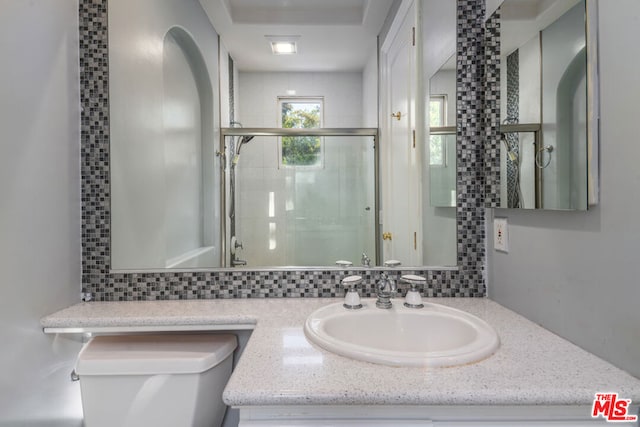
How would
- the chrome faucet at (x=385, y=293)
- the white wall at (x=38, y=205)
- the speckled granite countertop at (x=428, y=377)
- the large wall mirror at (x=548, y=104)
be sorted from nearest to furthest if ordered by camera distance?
the speckled granite countertop at (x=428, y=377), the large wall mirror at (x=548, y=104), the white wall at (x=38, y=205), the chrome faucet at (x=385, y=293)

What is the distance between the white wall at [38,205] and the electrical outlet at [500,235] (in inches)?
60.4

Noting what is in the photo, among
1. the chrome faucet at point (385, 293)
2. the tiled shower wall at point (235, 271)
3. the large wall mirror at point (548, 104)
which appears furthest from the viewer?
the tiled shower wall at point (235, 271)

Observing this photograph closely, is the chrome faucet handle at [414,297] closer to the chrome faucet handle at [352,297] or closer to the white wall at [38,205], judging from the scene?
the chrome faucet handle at [352,297]

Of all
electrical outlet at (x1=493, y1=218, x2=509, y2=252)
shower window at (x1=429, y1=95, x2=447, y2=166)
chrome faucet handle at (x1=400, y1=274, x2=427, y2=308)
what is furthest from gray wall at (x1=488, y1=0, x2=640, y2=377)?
shower window at (x1=429, y1=95, x2=447, y2=166)

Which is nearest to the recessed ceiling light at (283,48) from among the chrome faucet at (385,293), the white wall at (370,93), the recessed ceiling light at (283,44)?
the recessed ceiling light at (283,44)

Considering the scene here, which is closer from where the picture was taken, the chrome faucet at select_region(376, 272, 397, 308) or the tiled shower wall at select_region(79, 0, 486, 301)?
the chrome faucet at select_region(376, 272, 397, 308)

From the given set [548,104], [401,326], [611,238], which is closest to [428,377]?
[401,326]

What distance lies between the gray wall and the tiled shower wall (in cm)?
37

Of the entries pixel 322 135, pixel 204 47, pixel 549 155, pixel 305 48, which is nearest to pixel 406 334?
pixel 549 155

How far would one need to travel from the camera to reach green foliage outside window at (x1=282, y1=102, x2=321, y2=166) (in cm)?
130

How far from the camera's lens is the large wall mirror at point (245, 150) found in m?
1.29

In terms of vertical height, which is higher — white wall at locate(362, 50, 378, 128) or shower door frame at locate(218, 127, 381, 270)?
white wall at locate(362, 50, 378, 128)

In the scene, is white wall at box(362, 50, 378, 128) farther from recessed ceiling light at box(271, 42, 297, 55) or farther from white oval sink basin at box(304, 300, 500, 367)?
white oval sink basin at box(304, 300, 500, 367)

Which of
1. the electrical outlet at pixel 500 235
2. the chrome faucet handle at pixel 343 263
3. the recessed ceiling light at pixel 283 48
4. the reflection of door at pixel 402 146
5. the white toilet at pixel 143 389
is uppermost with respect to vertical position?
the recessed ceiling light at pixel 283 48
